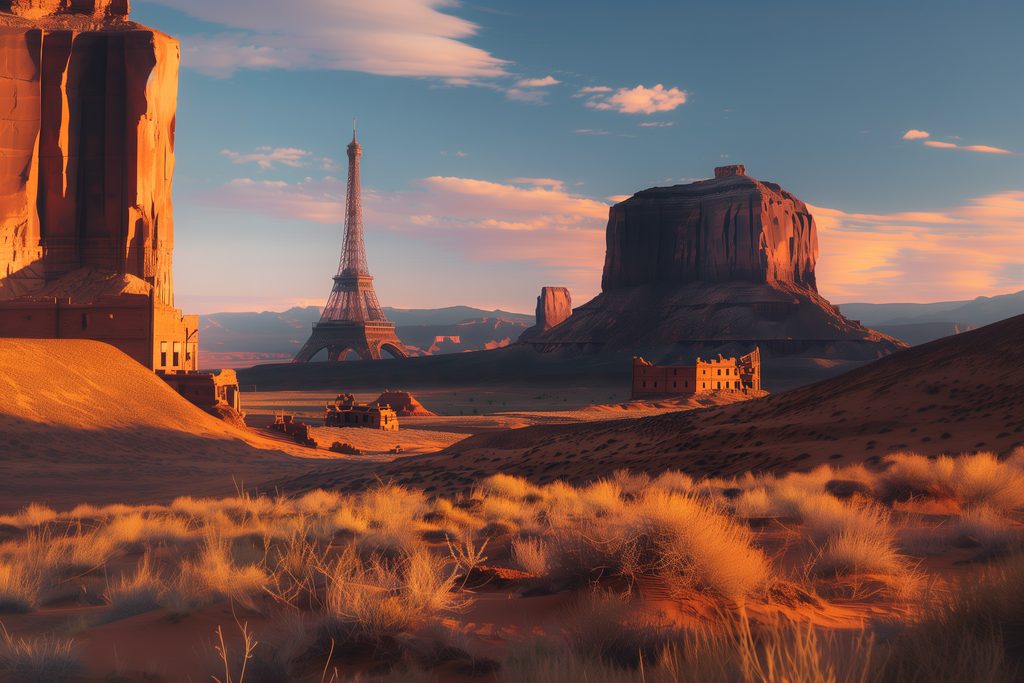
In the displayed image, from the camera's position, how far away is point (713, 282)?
15612cm

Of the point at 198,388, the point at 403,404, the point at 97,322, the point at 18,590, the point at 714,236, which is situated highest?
the point at 714,236

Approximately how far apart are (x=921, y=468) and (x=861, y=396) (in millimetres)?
13078

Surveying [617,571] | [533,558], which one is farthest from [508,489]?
[617,571]

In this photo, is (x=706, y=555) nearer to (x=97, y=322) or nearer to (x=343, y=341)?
(x=97, y=322)

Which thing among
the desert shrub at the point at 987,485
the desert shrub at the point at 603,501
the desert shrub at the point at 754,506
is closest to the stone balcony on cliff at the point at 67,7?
the desert shrub at the point at 603,501

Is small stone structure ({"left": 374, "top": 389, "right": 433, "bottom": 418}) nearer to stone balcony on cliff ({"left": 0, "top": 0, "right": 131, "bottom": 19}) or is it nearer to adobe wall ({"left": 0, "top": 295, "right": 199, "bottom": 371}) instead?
adobe wall ({"left": 0, "top": 295, "right": 199, "bottom": 371})

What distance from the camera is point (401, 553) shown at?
314 inches

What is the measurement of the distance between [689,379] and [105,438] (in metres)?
48.8

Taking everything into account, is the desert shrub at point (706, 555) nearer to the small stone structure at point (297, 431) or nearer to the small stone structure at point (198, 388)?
the small stone structure at point (297, 431)

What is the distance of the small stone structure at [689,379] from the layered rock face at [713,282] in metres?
53.6

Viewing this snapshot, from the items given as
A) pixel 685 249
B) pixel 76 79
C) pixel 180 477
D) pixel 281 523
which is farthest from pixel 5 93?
pixel 685 249

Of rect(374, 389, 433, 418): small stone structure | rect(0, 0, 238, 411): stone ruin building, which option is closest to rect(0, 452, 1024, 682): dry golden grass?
rect(0, 0, 238, 411): stone ruin building

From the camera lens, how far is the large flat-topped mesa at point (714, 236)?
153 meters

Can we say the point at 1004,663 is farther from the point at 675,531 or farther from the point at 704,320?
the point at 704,320
